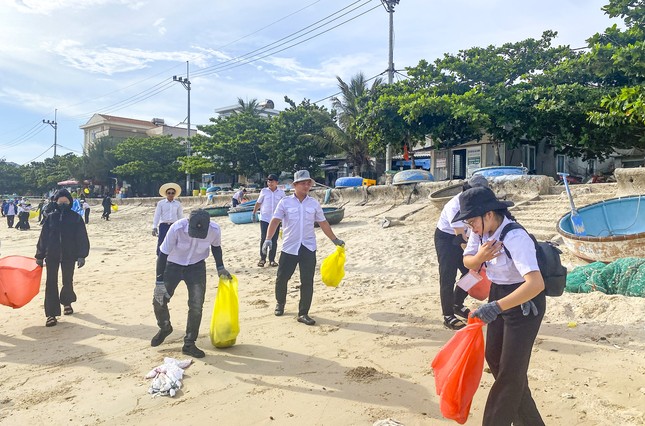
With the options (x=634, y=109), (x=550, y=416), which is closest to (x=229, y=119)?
(x=634, y=109)

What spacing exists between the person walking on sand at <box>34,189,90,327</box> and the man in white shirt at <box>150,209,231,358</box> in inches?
72.4

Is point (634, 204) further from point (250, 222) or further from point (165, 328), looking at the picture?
point (250, 222)

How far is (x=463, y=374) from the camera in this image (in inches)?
95.0

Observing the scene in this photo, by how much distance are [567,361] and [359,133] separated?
16273 millimetres

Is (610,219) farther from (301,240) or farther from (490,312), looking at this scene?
(490,312)

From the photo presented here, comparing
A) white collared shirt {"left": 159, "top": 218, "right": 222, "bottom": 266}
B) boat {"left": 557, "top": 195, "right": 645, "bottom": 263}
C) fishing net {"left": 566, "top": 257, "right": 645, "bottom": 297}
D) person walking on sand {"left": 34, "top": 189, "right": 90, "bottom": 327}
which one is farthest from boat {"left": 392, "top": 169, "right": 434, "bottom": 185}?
white collared shirt {"left": 159, "top": 218, "right": 222, "bottom": 266}

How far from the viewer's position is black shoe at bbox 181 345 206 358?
416 centimetres

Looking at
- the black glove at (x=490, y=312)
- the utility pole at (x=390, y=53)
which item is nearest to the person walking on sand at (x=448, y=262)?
the black glove at (x=490, y=312)

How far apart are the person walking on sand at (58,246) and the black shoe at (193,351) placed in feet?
7.19

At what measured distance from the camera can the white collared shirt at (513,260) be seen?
2.29 m

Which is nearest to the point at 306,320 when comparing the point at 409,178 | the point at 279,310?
the point at 279,310

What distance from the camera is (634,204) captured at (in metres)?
7.99

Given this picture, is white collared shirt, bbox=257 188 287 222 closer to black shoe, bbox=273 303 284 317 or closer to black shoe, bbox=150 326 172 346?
black shoe, bbox=273 303 284 317

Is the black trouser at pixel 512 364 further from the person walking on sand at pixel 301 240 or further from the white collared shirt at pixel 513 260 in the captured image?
the person walking on sand at pixel 301 240
